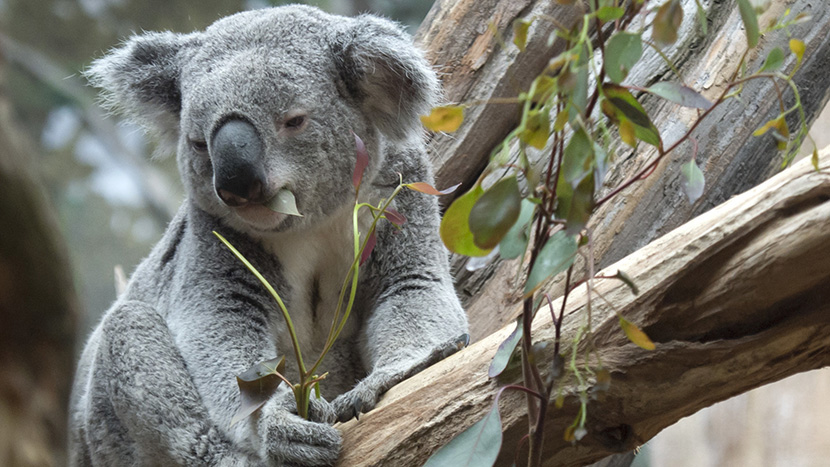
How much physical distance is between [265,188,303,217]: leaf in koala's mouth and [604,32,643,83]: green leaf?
129cm

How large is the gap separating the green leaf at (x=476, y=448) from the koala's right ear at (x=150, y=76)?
1914mm

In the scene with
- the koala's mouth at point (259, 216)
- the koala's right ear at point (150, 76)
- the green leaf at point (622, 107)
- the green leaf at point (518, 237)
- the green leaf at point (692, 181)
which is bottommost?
the green leaf at point (692, 181)

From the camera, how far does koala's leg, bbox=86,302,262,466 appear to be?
251cm

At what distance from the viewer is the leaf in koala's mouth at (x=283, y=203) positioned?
2420 mm

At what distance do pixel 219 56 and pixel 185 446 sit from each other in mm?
1326

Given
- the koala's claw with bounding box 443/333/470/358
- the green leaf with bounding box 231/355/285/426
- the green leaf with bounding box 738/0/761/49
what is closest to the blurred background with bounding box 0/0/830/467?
the koala's claw with bounding box 443/333/470/358

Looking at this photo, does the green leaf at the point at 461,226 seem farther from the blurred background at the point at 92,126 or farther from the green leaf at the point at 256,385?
the blurred background at the point at 92,126

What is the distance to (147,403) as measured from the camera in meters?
2.55

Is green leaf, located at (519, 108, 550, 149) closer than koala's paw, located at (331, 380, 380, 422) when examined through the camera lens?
Yes

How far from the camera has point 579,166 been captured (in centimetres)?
129

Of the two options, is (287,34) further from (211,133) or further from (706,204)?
(706,204)

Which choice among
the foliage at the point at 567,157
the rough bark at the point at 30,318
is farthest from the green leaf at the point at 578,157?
the rough bark at the point at 30,318

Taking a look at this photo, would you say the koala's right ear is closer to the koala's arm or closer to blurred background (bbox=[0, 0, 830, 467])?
the koala's arm

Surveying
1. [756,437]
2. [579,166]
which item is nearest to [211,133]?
[579,166]
